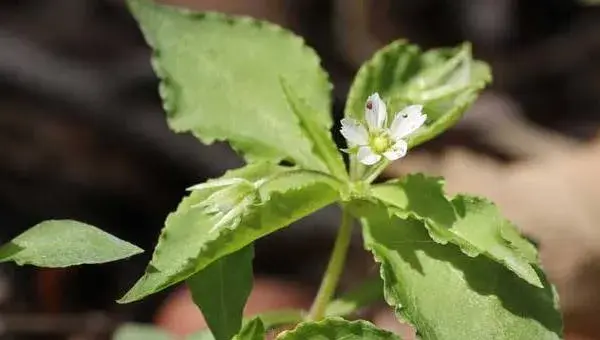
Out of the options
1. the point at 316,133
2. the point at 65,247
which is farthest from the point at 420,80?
the point at 65,247

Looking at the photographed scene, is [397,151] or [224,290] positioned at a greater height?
[397,151]

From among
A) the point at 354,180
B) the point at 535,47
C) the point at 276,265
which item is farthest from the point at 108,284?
the point at 535,47

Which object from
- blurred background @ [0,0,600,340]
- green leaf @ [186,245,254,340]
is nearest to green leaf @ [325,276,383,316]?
green leaf @ [186,245,254,340]

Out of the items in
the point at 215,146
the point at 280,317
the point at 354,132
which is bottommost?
the point at 215,146

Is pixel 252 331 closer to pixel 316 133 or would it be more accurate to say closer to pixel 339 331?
pixel 339 331

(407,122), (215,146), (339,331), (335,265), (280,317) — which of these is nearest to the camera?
(339,331)

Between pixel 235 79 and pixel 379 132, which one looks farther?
pixel 235 79

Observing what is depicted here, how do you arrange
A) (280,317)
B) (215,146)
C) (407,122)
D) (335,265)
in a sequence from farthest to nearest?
1. (215,146)
2. (280,317)
3. (335,265)
4. (407,122)

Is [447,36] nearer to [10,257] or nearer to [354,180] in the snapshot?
[354,180]
